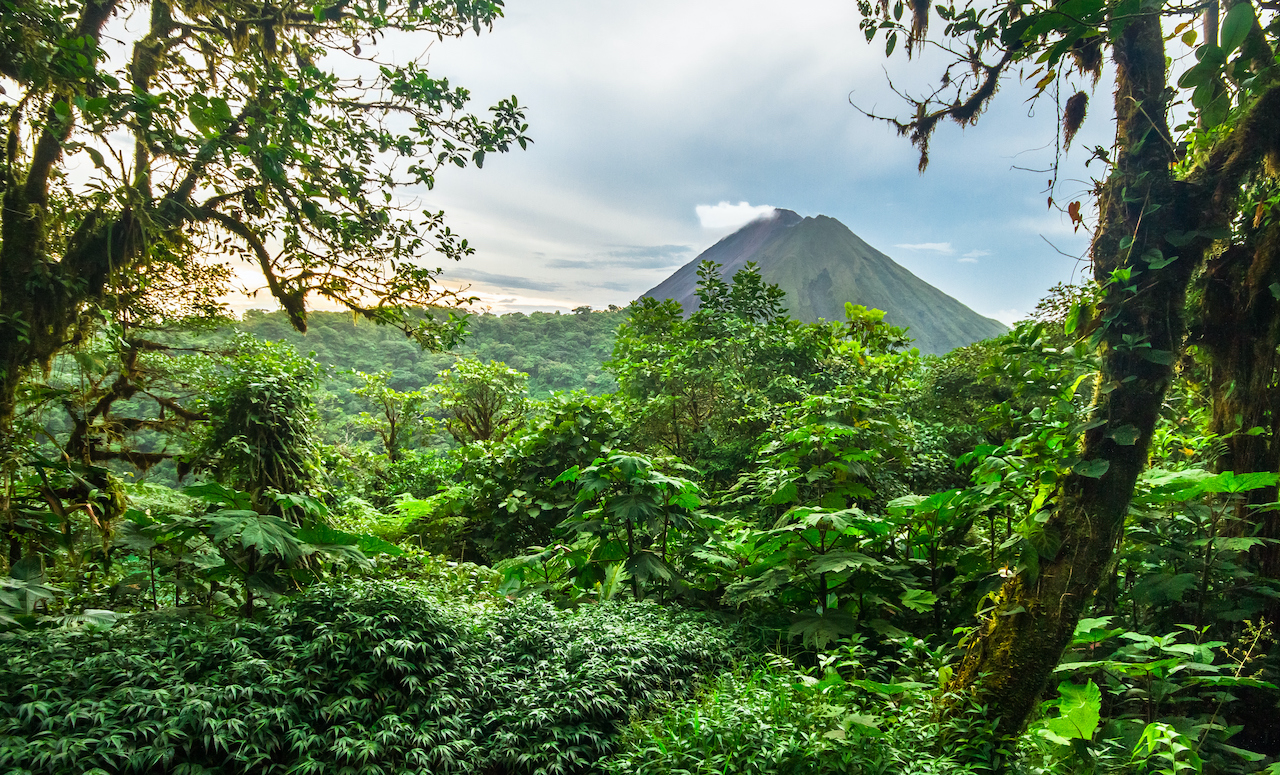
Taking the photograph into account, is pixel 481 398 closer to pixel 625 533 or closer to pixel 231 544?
pixel 625 533

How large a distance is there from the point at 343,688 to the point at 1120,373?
11.1 feet

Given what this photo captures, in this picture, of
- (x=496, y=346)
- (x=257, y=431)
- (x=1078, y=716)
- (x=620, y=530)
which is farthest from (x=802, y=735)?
(x=496, y=346)

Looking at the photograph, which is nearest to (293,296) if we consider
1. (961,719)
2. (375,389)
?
(961,719)

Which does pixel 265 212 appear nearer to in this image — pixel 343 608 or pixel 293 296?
pixel 293 296

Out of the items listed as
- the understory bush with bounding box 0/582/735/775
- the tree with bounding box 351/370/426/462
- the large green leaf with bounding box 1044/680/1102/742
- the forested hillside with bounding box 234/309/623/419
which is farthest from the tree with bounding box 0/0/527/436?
the forested hillside with bounding box 234/309/623/419

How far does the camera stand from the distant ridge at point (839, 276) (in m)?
42.1

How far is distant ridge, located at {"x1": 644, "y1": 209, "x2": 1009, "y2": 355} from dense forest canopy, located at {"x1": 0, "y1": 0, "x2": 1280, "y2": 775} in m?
38.2

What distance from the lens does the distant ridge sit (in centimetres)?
4206

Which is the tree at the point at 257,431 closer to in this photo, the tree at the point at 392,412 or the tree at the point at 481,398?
the tree at the point at 481,398

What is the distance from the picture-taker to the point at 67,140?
2943mm

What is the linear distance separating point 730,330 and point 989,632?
223 inches

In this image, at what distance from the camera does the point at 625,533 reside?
4.13 meters

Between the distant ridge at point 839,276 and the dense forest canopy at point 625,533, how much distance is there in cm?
3818

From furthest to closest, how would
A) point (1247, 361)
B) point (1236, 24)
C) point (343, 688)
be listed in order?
point (1247, 361), point (343, 688), point (1236, 24)
